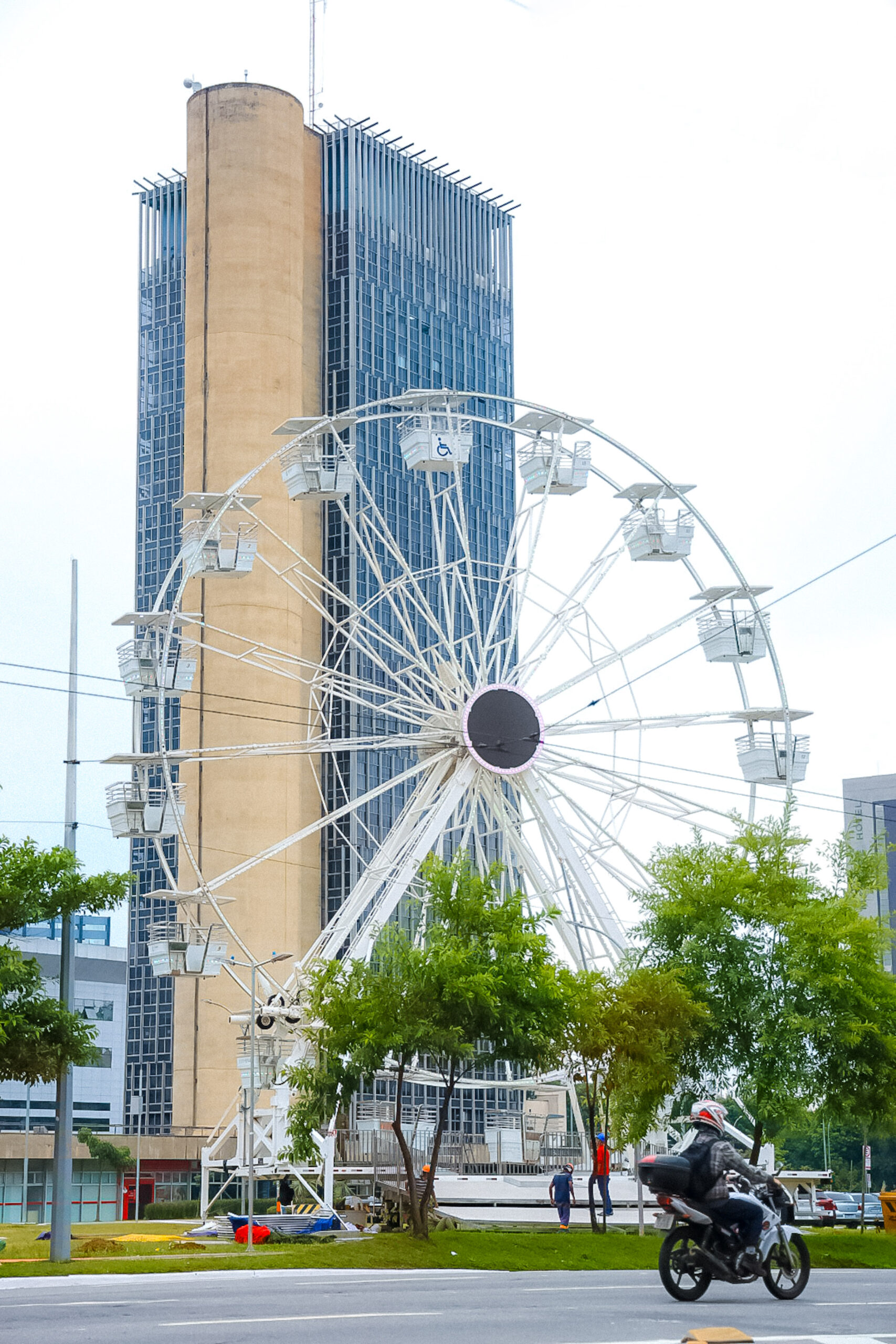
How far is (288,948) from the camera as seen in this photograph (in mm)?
93938

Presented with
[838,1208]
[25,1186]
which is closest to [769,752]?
[838,1208]

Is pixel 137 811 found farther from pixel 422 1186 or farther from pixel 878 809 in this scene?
pixel 878 809

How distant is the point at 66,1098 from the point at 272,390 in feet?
239

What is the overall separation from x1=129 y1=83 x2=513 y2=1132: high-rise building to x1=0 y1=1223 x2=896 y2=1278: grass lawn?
166ft

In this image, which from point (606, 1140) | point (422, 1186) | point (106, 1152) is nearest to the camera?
point (606, 1140)

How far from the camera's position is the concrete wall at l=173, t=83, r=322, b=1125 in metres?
91.8

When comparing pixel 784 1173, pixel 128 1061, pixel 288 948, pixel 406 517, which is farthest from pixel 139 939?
pixel 784 1173

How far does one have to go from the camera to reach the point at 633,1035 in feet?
109

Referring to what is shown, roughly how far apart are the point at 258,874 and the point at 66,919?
6369 cm

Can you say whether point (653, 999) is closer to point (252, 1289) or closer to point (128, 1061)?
point (252, 1289)

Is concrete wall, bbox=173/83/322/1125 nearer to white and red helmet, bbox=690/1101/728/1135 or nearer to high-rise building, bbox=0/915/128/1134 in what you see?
high-rise building, bbox=0/915/128/1134

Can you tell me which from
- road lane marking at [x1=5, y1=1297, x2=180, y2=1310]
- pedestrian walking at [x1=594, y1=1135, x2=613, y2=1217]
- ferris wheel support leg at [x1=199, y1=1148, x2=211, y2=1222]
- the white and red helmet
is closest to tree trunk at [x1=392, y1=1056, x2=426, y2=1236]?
pedestrian walking at [x1=594, y1=1135, x2=613, y2=1217]

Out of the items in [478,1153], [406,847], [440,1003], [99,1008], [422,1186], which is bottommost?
[478,1153]

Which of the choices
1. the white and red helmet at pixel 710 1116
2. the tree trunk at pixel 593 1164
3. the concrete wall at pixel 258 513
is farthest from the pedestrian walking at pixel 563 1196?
the concrete wall at pixel 258 513
